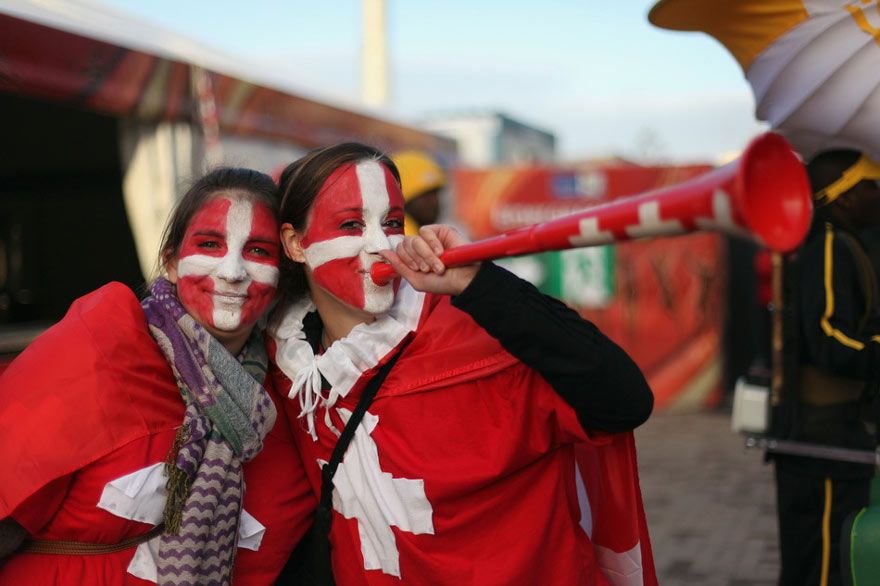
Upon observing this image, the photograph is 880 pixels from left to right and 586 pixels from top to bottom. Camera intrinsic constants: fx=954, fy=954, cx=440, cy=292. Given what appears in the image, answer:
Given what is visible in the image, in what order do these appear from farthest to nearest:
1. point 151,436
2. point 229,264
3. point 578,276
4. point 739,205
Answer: point 578,276
point 229,264
point 151,436
point 739,205

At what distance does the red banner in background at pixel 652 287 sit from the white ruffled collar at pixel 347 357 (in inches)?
269

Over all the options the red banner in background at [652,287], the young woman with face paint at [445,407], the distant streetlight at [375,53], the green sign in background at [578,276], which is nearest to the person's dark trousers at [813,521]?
the young woman with face paint at [445,407]

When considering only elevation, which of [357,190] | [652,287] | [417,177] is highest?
[417,177]

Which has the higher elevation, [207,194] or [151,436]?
[207,194]

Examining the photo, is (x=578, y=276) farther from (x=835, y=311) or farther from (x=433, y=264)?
(x=433, y=264)

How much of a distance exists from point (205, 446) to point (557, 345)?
0.68m

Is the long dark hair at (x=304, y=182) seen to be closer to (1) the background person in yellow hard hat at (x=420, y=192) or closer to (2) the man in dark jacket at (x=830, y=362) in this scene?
(2) the man in dark jacket at (x=830, y=362)

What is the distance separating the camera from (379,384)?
1.88 metres

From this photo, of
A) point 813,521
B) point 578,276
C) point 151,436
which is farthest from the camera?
point 578,276

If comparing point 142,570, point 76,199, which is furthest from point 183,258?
point 76,199

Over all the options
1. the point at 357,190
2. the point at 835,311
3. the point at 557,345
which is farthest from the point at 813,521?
the point at 357,190

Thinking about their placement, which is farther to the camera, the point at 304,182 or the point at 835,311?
the point at 835,311

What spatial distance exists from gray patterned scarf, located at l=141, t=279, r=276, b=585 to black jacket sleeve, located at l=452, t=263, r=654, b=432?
48 centimetres

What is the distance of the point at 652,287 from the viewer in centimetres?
876
